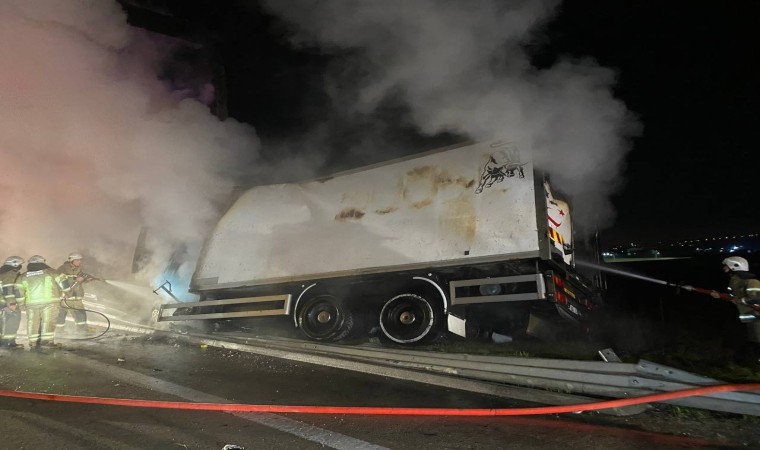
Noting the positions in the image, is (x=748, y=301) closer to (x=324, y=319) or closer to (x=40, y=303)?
(x=324, y=319)

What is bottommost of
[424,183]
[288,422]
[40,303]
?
[288,422]

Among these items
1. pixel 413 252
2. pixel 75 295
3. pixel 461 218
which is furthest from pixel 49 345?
pixel 461 218

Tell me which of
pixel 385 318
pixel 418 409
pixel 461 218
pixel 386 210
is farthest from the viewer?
pixel 386 210

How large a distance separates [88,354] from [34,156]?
22.1 feet

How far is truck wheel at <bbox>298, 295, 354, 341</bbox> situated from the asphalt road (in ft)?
4.00

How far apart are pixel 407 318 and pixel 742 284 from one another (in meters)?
3.66

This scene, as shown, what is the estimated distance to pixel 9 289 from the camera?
22.3 ft

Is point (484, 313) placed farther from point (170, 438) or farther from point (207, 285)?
point (207, 285)

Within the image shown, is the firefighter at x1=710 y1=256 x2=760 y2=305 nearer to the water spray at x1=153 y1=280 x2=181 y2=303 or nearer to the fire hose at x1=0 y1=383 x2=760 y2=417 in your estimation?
the fire hose at x1=0 y1=383 x2=760 y2=417

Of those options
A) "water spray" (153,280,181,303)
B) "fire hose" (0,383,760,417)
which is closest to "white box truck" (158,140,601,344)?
"water spray" (153,280,181,303)

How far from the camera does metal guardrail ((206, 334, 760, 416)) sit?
325cm

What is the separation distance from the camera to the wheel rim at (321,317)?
5996mm

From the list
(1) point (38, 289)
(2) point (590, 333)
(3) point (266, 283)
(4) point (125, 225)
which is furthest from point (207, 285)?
(2) point (590, 333)

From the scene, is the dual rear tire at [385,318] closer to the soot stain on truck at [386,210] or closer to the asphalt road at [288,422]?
the asphalt road at [288,422]
